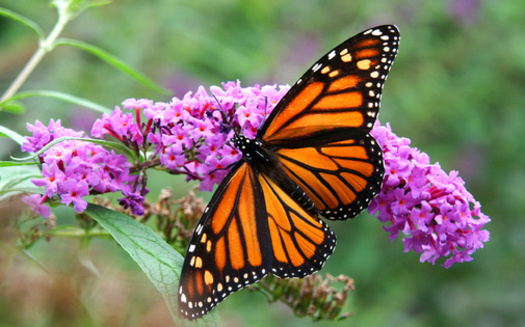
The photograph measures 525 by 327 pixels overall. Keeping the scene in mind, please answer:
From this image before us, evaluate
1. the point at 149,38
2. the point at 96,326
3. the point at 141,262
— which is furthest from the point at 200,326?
the point at 149,38

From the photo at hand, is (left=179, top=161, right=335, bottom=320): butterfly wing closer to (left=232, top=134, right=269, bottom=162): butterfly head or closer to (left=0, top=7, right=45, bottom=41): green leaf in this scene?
(left=232, top=134, right=269, bottom=162): butterfly head

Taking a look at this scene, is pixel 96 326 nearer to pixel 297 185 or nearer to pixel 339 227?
pixel 297 185

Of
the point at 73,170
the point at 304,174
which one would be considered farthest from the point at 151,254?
the point at 304,174

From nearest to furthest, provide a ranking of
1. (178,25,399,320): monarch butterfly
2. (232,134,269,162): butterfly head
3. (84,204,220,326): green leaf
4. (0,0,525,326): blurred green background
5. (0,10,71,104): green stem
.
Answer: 1. (84,204,220,326): green leaf
2. (178,25,399,320): monarch butterfly
3. (232,134,269,162): butterfly head
4. (0,10,71,104): green stem
5. (0,0,525,326): blurred green background

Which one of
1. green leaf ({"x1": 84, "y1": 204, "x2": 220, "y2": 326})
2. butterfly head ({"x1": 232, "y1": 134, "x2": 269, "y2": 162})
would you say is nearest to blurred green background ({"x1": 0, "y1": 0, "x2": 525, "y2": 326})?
butterfly head ({"x1": 232, "y1": 134, "x2": 269, "y2": 162})

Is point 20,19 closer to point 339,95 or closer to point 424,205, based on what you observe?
point 339,95

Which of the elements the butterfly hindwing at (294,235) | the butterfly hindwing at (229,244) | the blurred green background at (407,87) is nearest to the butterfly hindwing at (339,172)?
the butterfly hindwing at (294,235)
